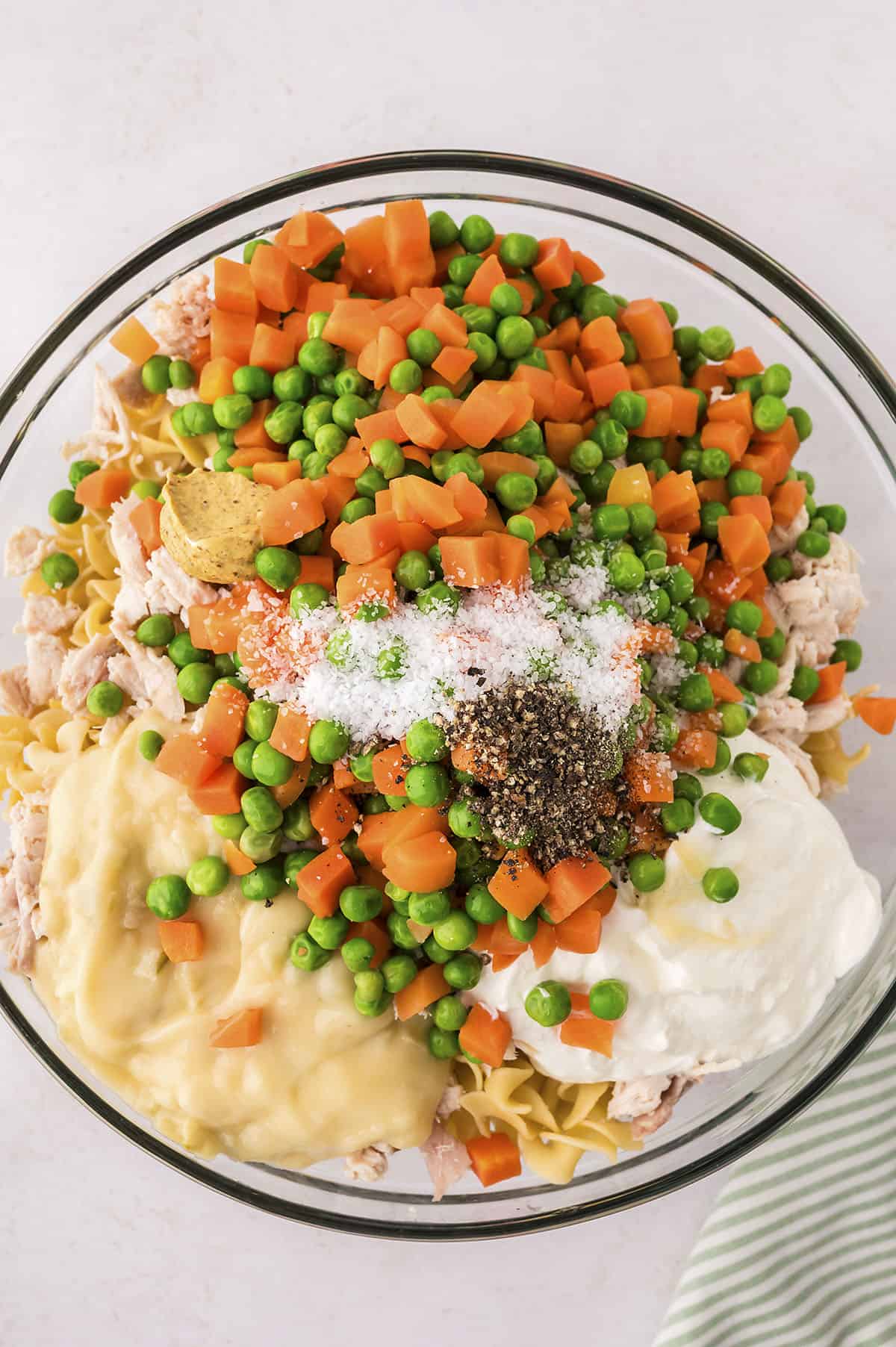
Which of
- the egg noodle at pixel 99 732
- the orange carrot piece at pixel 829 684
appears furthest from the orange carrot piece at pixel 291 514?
the orange carrot piece at pixel 829 684

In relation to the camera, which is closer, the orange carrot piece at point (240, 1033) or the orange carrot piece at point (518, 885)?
the orange carrot piece at point (518, 885)

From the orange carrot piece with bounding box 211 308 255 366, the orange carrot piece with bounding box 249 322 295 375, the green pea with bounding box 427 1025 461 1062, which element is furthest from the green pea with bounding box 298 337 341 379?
the green pea with bounding box 427 1025 461 1062

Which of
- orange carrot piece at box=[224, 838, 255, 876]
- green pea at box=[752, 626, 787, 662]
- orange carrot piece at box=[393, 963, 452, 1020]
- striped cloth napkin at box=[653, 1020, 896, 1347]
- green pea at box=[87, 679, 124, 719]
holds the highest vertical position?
green pea at box=[87, 679, 124, 719]

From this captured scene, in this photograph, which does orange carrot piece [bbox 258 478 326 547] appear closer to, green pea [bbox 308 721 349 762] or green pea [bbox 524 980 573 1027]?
green pea [bbox 308 721 349 762]

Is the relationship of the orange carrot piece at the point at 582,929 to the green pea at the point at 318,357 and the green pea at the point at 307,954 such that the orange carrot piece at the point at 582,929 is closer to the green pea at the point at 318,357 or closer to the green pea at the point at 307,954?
the green pea at the point at 307,954

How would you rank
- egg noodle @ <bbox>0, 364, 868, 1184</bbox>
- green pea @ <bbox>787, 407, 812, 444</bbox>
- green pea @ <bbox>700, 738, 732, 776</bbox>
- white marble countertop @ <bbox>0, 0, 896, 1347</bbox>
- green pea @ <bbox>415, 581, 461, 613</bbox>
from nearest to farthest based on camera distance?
1. green pea @ <bbox>415, 581, 461, 613</bbox>
2. green pea @ <bbox>700, 738, 732, 776</bbox>
3. egg noodle @ <bbox>0, 364, 868, 1184</bbox>
4. green pea @ <bbox>787, 407, 812, 444</bbox>
5. white marble countertop @ <bbox>0, 0, 896, 1347</bbox>

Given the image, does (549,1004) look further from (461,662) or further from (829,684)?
(829,684)

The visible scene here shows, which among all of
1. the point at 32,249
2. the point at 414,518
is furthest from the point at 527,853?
the point at 32,249
